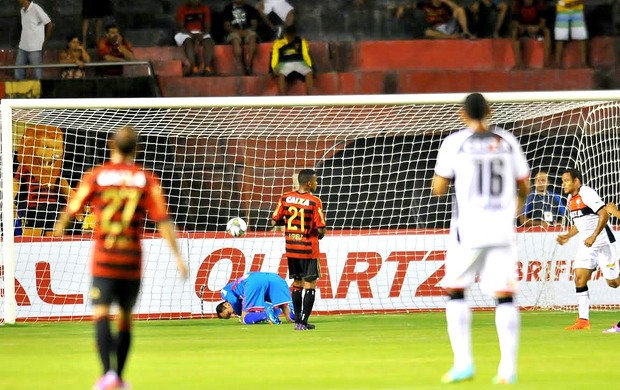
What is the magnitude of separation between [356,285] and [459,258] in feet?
30.7

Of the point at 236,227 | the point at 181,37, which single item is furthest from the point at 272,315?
the point at 181,37

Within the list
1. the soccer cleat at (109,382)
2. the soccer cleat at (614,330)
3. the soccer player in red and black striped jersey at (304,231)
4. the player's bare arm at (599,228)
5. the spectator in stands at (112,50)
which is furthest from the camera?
the spectator in stands at (112,50)

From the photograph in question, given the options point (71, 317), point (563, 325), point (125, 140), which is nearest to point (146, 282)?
point (71, 317)

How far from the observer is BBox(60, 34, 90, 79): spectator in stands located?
21.9m

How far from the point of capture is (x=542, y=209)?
1767 cm

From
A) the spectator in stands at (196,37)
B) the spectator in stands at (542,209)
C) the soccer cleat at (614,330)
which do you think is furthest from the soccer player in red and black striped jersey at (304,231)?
the spectator in stands at (196,37)

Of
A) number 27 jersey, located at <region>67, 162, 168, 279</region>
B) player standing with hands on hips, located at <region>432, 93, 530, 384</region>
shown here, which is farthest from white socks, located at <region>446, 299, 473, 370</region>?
number 27 jersey, located at <region>67, 162, 168, 279</region>

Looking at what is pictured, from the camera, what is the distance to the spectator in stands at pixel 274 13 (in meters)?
23.7

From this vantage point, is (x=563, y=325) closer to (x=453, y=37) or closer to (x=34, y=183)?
(x=34, y=183)

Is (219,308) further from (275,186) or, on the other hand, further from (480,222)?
(480,222)

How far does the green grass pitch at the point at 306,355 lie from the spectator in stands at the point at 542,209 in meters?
2.08

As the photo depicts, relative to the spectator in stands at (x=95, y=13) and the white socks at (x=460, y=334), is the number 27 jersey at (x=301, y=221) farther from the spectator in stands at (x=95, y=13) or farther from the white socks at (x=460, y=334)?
the spectator in stands at (x=95, y=13)

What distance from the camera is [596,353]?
34.4 feet

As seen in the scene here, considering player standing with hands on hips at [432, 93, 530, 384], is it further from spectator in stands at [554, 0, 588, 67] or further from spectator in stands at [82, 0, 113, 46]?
spectator in stands at [82, 0, 113, 46]
